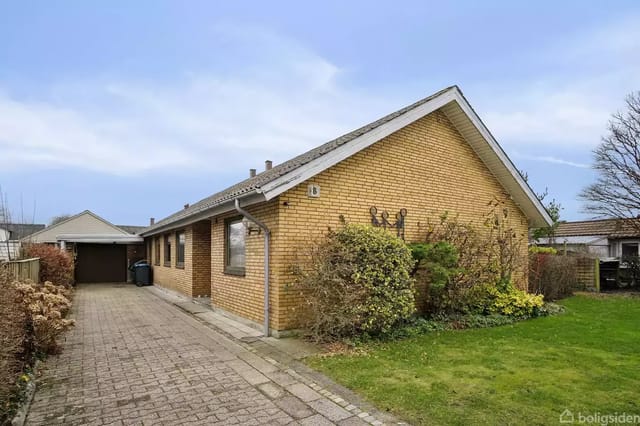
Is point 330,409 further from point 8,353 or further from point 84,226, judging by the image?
point 84,226

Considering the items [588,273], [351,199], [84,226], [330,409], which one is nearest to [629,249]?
[588,273]

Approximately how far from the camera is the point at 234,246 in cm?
965

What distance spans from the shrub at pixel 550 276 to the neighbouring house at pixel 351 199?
1.37 metres

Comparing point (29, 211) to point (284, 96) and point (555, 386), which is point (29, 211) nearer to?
point (284, 96)

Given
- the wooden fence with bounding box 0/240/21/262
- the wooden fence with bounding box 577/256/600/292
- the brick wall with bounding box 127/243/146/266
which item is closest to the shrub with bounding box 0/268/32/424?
the wooden fence with bounding box 0/240/21/262

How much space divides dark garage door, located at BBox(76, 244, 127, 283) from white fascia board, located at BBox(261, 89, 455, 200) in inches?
831

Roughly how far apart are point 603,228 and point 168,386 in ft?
96.1

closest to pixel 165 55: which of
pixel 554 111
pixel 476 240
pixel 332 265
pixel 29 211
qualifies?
pixel 29 211

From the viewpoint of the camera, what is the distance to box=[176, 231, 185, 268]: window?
14.6m

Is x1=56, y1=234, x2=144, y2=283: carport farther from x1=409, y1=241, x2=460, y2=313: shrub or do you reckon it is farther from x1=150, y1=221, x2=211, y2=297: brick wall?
x1=409, y1=241, x2=460, y2=313: shrub

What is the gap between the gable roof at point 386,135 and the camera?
7027 millimetres

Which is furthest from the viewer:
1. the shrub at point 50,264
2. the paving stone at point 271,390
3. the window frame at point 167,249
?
the window frame at point 167,249

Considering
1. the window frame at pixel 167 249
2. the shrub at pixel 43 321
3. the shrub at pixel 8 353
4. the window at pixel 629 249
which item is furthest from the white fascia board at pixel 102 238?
the window at pixel 629 249

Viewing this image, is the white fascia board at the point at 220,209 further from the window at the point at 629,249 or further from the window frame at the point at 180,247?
the window at the point at 629,249
